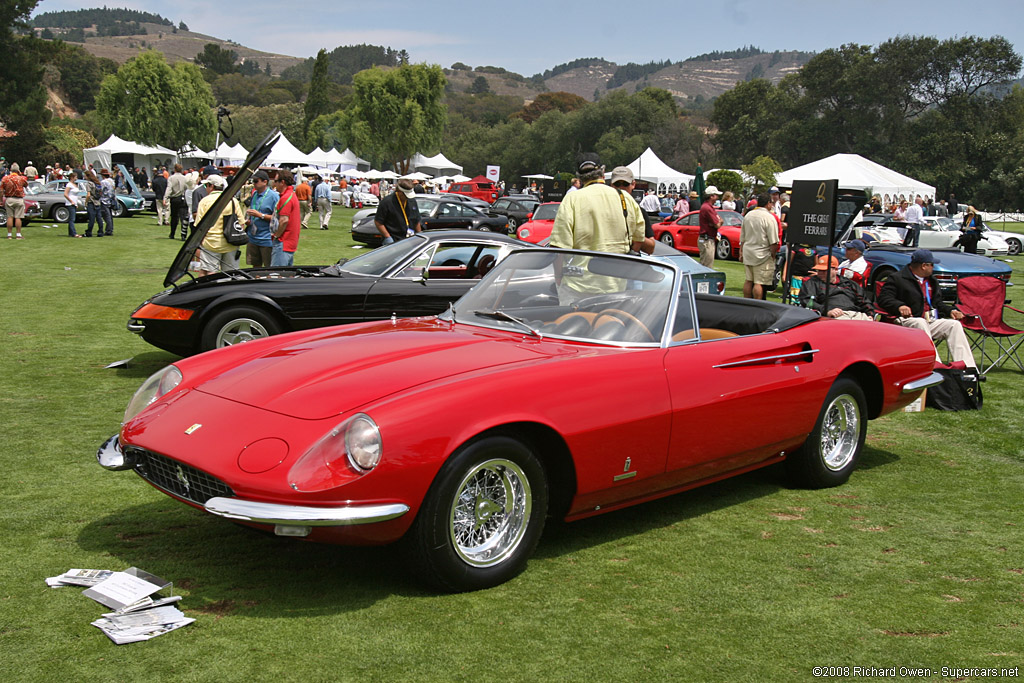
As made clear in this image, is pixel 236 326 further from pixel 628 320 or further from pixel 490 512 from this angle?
pixel 490 512

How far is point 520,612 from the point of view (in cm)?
366

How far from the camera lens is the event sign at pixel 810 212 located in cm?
987

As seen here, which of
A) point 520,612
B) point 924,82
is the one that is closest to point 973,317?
point 520,612

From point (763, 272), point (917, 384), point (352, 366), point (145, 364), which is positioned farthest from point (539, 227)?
point (352, 366)

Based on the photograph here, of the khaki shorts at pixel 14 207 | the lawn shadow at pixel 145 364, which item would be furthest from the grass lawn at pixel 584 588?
the khaki shorts at pixel 14 207

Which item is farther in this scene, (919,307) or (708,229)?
(708,229)

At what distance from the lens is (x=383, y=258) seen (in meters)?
8.87

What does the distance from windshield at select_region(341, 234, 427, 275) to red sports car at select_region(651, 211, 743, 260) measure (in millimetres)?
15721

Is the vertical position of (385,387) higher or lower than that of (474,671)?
higher

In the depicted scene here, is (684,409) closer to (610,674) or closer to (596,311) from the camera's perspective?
(596,311)

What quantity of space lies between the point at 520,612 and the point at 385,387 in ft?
3.63

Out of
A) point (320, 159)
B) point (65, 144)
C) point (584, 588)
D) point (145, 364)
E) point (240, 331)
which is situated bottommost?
point (584, 588)

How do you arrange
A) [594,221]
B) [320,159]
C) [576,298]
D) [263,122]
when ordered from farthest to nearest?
1. [263,122]
2. [320,159]
3. [594,221]
4. [576,298]

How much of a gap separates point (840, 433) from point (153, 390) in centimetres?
415
